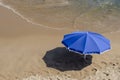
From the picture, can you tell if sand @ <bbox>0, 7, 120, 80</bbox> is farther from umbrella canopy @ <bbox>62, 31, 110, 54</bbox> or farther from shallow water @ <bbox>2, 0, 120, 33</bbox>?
shallow water @ <bbox>2, 0, 120, 33</bbox>

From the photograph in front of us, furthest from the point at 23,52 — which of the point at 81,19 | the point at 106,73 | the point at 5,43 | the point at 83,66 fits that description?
the point at 81,19

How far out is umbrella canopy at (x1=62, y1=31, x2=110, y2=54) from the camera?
1233cm

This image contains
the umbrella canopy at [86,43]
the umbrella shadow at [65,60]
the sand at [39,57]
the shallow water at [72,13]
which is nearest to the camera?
the sand at [39,57]

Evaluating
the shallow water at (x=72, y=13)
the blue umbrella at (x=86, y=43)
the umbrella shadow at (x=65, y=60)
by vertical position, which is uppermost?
the blue umbrella at (x=86, y=43)

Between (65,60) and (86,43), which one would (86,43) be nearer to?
(86,43)

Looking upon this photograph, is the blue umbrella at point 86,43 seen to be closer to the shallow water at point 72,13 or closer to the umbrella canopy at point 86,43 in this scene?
the umbrella canopy at point 86,43

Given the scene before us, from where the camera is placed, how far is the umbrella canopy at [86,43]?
12328mm

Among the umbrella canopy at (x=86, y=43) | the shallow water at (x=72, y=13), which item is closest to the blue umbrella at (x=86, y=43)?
the umbrella canopy at (x=86, y=43)

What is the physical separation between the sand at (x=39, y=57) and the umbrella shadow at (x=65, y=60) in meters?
0.04

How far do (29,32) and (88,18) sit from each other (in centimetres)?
358

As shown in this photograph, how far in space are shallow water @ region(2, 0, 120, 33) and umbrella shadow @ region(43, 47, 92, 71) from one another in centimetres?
263

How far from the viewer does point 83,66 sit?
41.4 ft

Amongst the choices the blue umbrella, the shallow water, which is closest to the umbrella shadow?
the blue umbrella

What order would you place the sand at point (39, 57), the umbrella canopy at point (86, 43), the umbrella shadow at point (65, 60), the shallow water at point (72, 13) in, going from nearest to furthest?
the sand at point (39, 57)
the umbrella canopy at point (86, 43)
the umbrella shadow at point (65, 60)
the shallow water at point (72, 13)
